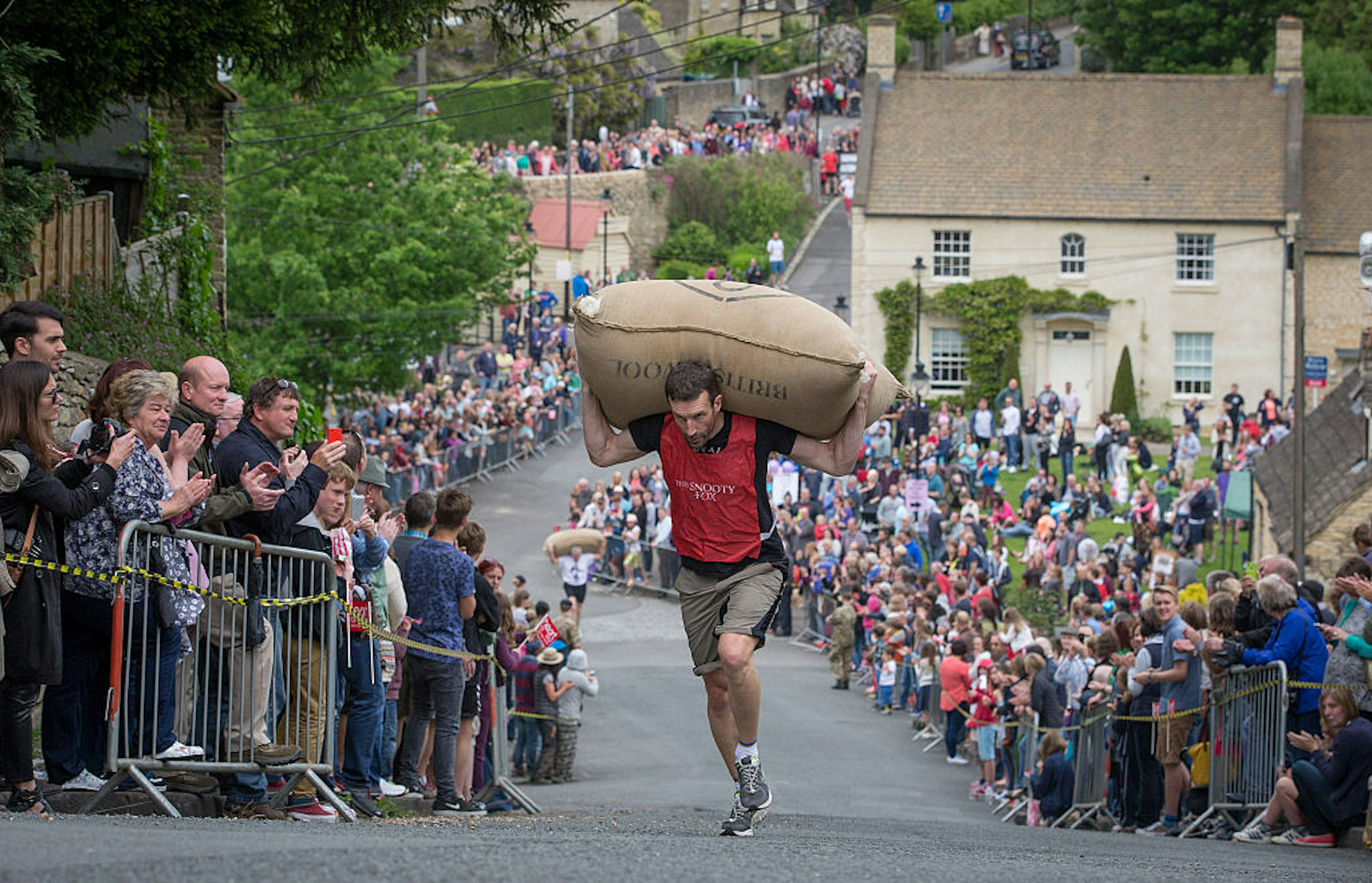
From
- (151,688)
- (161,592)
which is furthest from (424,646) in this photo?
(161,592)

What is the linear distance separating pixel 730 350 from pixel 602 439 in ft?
2.69

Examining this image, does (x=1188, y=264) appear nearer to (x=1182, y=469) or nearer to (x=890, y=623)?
(x=1182, y=469)

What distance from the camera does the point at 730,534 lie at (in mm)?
8930

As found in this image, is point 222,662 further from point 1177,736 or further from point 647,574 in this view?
point 647,574

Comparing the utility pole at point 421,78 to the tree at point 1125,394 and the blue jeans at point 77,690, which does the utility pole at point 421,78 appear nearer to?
the tree at point 1125,394

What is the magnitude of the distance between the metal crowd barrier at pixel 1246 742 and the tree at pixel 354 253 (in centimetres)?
2768

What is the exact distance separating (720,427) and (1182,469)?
102ft

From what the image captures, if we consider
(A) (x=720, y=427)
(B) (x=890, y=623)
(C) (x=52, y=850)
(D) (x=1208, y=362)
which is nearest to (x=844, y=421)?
(A) (x=720, y=427)

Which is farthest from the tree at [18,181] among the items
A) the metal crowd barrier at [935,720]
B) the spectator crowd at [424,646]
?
the metal crowd barrier at [935,720]

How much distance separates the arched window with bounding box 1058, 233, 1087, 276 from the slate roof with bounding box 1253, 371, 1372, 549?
17.0 meters

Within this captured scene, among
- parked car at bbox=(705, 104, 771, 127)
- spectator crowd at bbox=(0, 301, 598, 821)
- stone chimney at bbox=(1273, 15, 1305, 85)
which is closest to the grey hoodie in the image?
spectator crowd at bbox=(0, 301, 598, 821)

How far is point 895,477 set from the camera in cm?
3612

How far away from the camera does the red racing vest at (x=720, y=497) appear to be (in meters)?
8.88

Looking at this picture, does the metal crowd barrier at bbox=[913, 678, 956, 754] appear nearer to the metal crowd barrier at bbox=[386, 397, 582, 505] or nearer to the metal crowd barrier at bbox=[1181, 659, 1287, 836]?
the metal crowd barrier at bbox=[1181, 659, 1287, 836]
